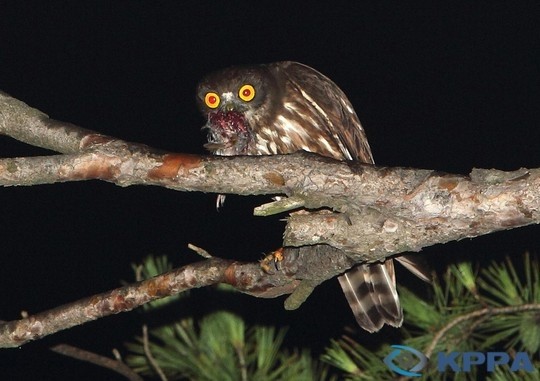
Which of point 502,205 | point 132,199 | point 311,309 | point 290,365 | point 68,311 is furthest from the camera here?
point 132,199

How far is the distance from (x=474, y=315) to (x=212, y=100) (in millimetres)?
1582

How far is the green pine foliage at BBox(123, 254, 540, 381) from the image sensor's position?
339 centimetres

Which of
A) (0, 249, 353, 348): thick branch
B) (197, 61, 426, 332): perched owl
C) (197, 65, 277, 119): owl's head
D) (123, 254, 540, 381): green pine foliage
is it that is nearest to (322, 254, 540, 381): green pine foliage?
(123, 254, 540, 381): green pine foliage

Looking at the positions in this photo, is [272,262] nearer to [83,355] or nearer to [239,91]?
[83,355]

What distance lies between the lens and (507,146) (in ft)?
22.4

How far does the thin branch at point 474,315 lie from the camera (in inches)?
132

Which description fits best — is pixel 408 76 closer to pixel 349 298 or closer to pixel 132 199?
pixel 132 199

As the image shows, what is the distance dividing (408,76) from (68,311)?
4.73 m

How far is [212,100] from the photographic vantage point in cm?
422

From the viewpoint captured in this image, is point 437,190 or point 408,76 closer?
point 437,190

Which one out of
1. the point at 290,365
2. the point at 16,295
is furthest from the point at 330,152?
the point at 16,295

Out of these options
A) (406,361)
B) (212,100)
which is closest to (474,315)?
(406,361)

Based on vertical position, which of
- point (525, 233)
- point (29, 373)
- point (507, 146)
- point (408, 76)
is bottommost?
point (29, 373)

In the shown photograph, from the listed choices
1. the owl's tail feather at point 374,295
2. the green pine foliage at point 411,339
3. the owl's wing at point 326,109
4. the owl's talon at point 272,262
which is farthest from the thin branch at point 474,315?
the owl's wing at point 326,109
